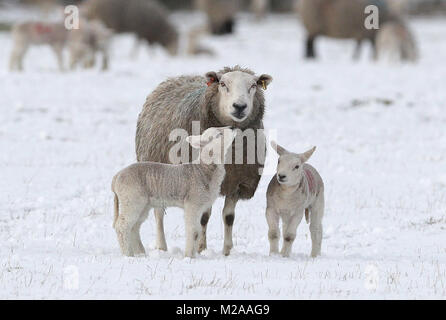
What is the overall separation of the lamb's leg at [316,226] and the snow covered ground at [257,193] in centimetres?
18

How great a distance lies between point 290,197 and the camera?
7.69m

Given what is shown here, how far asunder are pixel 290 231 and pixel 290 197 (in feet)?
1.01

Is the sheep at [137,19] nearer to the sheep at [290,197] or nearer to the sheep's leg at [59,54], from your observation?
the sheep's leg at [59,54]

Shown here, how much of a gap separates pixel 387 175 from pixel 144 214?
5.41 m

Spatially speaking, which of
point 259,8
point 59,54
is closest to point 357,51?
point 59,54

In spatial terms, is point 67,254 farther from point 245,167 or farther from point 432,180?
point 432,180

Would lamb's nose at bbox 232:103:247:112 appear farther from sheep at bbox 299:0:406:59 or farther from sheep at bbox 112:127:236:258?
sheep at bbox 299:0:406:59

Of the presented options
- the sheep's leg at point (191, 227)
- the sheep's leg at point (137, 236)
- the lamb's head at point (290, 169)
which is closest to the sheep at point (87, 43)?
the sheep's leg at point (137, 236)

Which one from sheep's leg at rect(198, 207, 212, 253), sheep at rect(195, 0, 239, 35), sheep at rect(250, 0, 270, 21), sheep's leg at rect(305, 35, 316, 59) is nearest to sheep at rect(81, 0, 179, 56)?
sheep's leg at rect(305, 35, 316, 59)

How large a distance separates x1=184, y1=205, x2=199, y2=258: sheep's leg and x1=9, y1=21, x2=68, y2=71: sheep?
49.9 ft

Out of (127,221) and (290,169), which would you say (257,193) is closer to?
(290,169)

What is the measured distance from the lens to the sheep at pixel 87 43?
2188 centimetres
